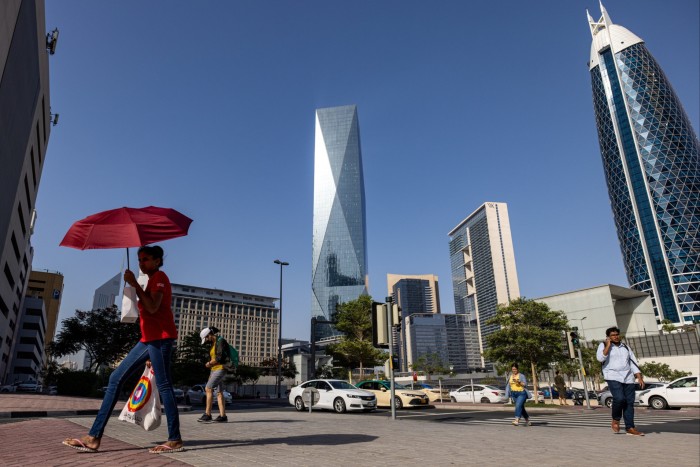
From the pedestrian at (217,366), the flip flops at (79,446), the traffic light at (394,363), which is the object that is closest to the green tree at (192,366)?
the traffic light at (394,363)

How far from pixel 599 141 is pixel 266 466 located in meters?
155

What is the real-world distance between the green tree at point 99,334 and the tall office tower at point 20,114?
8.72 meters

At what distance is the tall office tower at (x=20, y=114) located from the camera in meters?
24.9

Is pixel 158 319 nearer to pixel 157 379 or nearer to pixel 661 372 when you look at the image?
pixel 157 379

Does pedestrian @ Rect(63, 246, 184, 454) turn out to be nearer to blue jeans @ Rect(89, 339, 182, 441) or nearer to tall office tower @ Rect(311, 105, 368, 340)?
blue jeans @ Rect(89, 339, 182, 441)

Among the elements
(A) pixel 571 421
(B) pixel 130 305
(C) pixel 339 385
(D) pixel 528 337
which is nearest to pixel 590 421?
(A) pixel 571 421

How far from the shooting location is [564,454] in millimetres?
4453

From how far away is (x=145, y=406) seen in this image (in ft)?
14.5

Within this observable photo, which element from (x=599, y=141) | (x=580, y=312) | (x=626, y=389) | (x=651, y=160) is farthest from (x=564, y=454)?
(x=599, y=141)

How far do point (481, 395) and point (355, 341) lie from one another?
32.4ft

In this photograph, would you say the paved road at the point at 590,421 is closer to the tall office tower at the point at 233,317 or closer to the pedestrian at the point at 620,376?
the pedestrian at the point at 620,376

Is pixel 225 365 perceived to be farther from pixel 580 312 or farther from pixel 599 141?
pixel 599 141

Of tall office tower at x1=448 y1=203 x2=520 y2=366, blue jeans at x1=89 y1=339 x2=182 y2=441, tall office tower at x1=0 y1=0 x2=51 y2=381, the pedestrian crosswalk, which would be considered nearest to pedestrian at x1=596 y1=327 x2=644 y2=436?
the pedestrian crosswalk

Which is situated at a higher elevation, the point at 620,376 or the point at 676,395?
the point at 620,376
